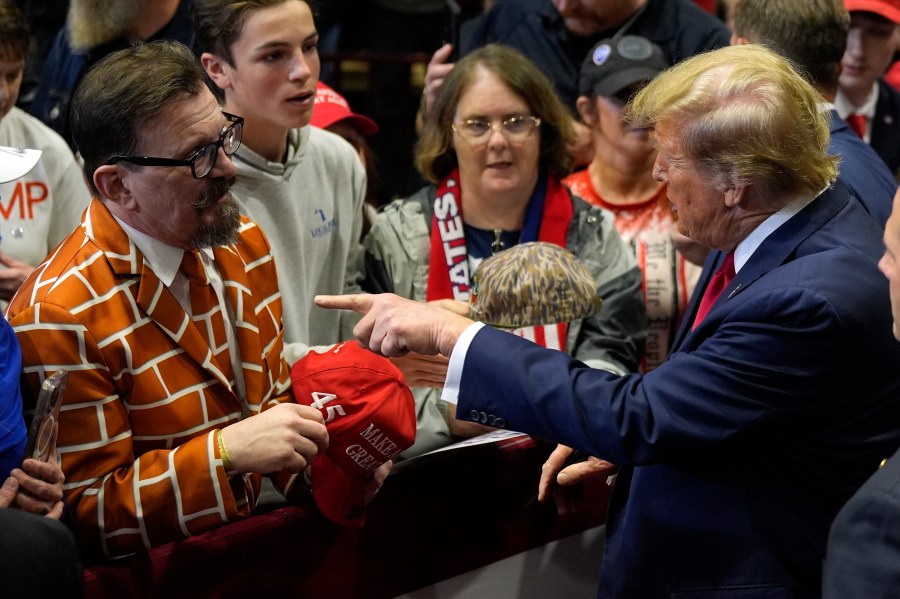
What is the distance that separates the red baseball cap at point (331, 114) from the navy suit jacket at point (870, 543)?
267 cm

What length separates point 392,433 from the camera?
2270mm

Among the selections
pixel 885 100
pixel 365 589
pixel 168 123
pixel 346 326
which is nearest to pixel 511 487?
pixel 365 589

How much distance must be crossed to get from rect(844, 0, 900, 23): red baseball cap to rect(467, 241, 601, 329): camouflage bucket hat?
2.52 metres

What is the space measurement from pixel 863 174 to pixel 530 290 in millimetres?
1276

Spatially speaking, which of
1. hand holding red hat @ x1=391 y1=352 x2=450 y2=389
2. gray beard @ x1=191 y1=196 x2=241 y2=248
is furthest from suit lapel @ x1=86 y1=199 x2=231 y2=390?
hand holding red hat @ x1=391 y1=352 x2=450 y2=389

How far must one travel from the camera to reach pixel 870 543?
151 cm

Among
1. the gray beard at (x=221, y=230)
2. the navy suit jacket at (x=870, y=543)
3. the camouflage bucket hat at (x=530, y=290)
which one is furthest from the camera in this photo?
the camouflage bucket hat at (x=530, y=290)

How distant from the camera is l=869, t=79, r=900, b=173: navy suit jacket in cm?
483

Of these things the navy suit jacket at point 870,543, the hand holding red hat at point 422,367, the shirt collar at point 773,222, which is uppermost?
the shirt collar at point 773,222

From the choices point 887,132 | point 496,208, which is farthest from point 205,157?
point 887,132

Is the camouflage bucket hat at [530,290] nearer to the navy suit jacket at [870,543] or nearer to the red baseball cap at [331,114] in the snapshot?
the navy suit jacket at [870,543]

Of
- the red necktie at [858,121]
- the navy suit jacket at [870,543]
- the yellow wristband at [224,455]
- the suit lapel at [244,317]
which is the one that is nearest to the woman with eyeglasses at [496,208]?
the suit lapel at [244,317]

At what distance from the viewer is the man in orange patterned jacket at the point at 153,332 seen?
83.0 inches

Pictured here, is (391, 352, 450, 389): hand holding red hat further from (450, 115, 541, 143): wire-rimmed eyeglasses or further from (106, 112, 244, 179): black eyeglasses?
(450, 115, 541, 143): wire-rimmed eyeglasses
